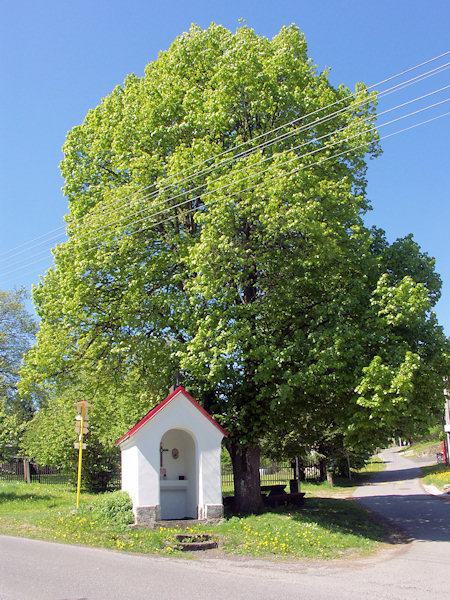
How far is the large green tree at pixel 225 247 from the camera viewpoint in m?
13.5

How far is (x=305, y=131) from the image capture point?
15.7m

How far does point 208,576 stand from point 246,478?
24.1ft

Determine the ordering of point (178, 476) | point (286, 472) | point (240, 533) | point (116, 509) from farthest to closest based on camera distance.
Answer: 1. point (286, 472)
2. point (178, 476)
3. point (116, 509)
4. point (240, 533)

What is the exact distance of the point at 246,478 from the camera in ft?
52.4

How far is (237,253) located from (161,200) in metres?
2.96

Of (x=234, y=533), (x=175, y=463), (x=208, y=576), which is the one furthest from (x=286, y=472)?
(x=208, y=576)

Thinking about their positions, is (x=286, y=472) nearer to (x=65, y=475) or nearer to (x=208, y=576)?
(x=65, y=475)

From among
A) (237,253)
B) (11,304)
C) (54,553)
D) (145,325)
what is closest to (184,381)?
(145,325)

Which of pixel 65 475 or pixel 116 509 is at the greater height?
pixel 65 475

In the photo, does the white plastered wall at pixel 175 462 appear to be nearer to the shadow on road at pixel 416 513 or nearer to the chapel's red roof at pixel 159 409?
the chapel's red roof at pixel 159 409

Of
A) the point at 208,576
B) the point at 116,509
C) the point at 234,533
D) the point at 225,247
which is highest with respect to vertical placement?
the point at 225,247

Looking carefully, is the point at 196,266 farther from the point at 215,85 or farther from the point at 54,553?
the point at 54,553

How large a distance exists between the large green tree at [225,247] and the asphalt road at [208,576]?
174 inches

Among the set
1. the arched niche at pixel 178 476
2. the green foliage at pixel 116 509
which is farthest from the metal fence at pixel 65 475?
the green foliage at pixel 116 509
